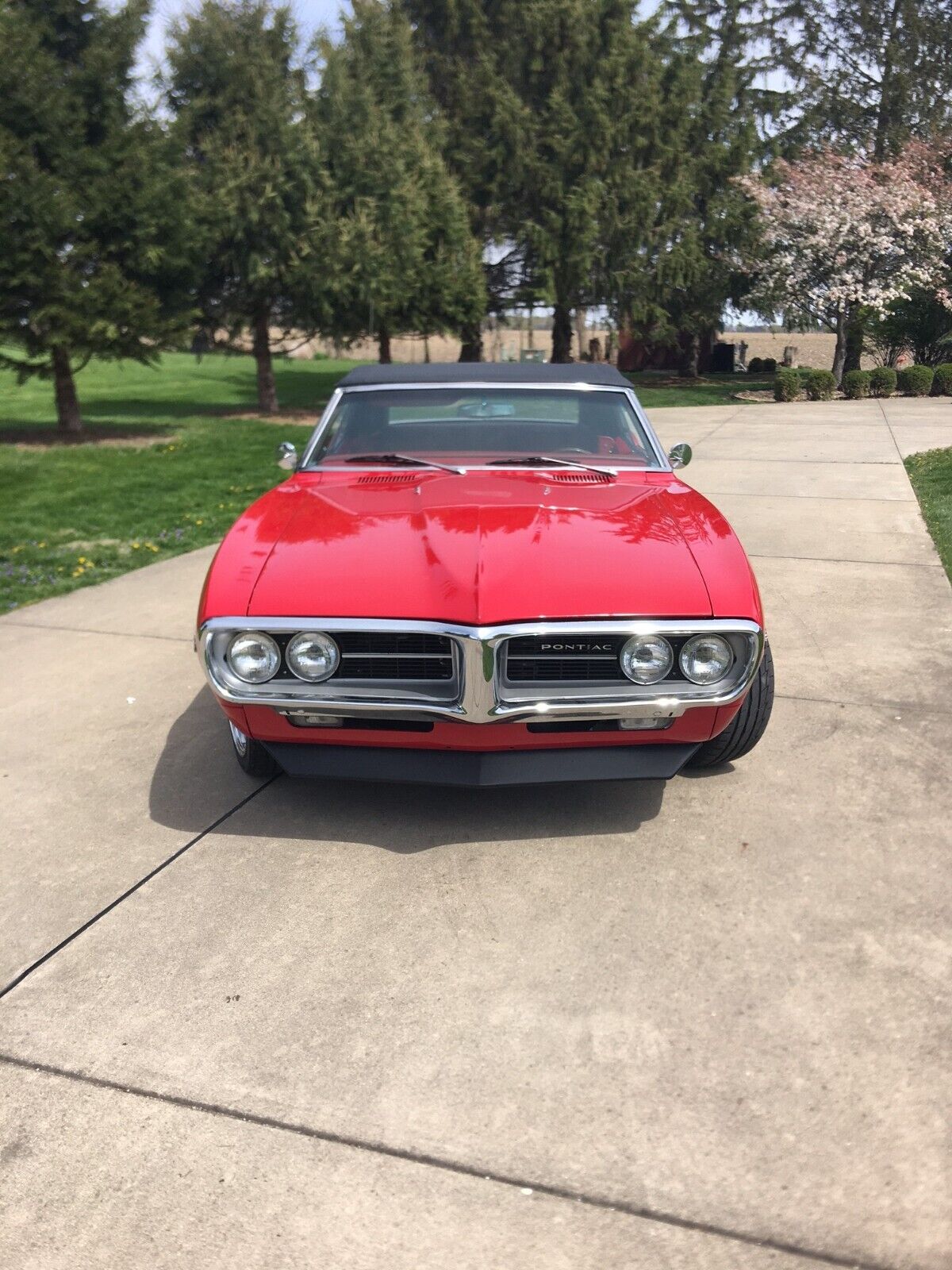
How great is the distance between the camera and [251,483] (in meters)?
11.3

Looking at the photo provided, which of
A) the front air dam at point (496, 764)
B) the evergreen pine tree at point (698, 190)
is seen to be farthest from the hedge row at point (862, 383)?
the front air dam at point (496, 764)

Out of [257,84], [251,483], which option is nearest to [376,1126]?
[251,483]

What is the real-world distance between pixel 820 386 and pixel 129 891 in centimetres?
2073

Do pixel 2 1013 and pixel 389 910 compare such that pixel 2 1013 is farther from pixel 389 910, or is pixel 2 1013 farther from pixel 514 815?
pixel 514 815

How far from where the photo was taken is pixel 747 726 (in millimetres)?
3803

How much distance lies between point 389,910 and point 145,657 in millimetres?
2948

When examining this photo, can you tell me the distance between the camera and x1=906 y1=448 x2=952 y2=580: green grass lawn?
7.79 m

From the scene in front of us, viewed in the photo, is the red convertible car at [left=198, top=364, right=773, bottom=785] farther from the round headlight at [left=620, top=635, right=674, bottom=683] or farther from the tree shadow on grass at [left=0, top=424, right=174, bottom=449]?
the tree shadow on grass at [left=0, top=424, right=174, bottom=449]

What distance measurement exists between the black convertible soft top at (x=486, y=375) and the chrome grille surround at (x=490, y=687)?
6.50 ft

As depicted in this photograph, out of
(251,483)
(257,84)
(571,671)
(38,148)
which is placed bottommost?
(251,483)

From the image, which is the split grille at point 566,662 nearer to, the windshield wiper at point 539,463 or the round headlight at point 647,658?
the round headlight at point 647,658

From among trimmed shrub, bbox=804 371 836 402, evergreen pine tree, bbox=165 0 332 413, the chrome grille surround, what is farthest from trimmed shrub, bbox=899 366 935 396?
the chrome grille surround

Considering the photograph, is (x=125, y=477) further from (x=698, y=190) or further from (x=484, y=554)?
(x=698, y=190)

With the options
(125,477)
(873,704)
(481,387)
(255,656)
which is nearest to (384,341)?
(125,477)
